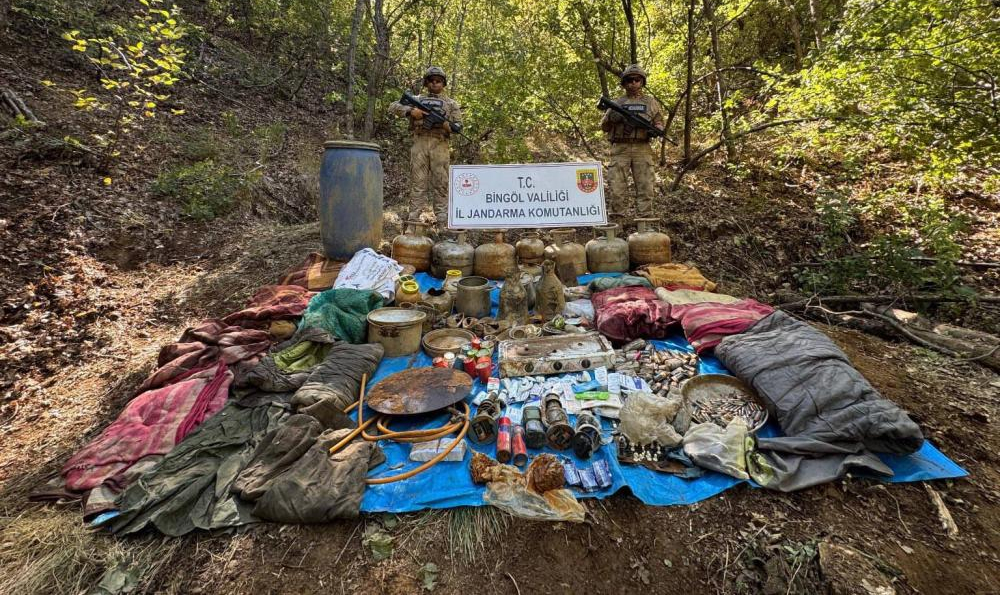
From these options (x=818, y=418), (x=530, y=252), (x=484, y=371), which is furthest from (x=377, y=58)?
(x=818, y=418)

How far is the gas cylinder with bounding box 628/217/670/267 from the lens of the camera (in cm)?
486

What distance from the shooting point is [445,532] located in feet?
6.10

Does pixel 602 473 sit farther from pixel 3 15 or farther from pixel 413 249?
pixel 3 15

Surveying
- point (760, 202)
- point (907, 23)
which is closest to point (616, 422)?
point (907, 23)

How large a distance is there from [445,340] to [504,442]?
1438mm

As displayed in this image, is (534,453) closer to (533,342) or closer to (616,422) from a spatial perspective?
(616,422)

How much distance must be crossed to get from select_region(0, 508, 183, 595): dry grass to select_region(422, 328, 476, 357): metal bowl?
183 cm

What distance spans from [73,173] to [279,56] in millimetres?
7203

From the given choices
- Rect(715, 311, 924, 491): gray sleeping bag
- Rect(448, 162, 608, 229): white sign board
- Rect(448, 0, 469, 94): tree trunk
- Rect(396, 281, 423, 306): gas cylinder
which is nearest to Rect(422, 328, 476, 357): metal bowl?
Rect(396, 281, 423, 306): gas cylinder

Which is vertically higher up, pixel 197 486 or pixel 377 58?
pixel 377 58

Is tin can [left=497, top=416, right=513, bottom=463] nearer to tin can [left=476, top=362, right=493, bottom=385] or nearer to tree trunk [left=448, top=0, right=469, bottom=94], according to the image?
tin can [left=476, top=362, right=493, bottom=385]

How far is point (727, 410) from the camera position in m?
2.50

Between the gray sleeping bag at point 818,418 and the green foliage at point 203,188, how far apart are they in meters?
6.66

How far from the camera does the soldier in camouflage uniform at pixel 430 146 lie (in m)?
5.18
